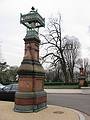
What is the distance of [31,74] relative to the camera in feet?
45.3

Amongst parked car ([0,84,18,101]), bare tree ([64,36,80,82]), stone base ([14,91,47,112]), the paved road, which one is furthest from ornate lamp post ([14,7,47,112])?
bare tree ([64,36,80,82])

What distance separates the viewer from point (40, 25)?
15.6 m

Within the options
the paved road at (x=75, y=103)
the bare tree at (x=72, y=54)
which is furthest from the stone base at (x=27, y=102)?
the bare tree at (x=72, y=54)

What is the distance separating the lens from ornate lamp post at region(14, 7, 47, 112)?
1331 cm

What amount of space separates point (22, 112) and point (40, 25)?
18.1ft

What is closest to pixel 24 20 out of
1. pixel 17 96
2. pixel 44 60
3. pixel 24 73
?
pixel 24 73

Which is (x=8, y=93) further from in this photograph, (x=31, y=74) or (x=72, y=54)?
(x=72, y=54)

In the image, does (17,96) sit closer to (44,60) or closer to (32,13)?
(32,13)

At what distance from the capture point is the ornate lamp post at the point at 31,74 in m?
13.3

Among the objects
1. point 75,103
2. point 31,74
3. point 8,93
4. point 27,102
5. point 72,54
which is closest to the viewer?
point 27,102

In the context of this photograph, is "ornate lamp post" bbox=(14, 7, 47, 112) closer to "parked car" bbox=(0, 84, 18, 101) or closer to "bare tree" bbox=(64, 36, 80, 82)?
"parked car" bbox=(0, 84, 18, 101)

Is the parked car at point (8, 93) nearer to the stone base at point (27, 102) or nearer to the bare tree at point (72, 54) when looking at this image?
the stone base at point (27, 102)

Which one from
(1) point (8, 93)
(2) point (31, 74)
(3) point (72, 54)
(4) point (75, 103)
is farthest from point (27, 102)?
(3) point (72, 54)

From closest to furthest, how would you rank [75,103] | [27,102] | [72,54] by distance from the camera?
[27,102]
[75,103]
[72,54]
